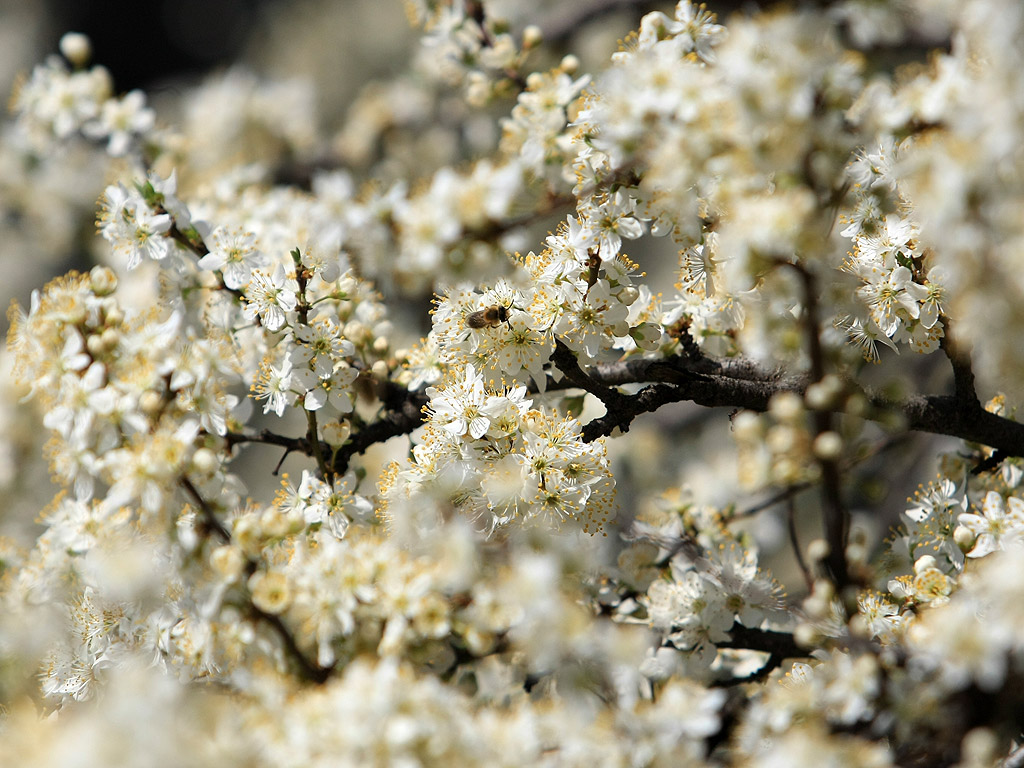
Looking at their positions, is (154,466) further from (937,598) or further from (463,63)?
(463,63)

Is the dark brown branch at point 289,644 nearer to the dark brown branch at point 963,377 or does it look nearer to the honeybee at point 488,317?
the honeybee at point 488,317

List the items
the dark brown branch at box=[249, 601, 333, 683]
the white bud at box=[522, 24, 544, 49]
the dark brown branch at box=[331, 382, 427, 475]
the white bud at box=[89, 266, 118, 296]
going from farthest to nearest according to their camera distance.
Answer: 1. the white bud at box=[522, 24, 544, 49]
2. the dark brown branch at box=[331, 382, 427, 475]
3. the white bud at box=[89, 266, 118, 296]
4. the dark brown branch at box=[249, 601, 333, 683]

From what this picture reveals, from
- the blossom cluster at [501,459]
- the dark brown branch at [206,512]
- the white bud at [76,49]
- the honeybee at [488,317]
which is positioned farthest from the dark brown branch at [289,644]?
the white bud at [76,49]

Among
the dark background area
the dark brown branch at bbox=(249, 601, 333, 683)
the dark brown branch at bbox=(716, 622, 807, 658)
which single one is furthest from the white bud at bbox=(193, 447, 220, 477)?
the dark background area

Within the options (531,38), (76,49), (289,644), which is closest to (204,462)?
(289,644)

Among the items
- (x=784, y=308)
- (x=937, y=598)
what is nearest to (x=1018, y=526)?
(x=937, y=598)

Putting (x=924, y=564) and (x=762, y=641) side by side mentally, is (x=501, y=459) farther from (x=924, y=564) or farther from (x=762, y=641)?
(x=924, y=564)

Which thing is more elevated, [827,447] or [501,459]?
[827,447]

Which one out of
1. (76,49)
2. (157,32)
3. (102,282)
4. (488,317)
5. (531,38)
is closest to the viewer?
(488,317)

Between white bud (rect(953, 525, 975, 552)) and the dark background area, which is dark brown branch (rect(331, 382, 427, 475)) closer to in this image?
white bud (rect(953, 525, 975, 552))
